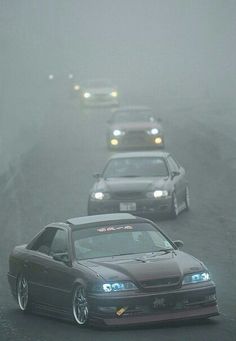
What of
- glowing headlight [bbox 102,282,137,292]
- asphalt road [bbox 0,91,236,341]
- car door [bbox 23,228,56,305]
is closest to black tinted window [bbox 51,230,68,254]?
car door [bbox 23,228,56,305]

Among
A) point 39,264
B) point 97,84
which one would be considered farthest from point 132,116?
point 39,264

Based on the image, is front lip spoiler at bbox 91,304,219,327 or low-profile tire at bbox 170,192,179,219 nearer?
front lip spoiler at bbox 91,304,219,327

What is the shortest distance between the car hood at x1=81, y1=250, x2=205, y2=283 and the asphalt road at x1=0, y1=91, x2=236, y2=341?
58 cm

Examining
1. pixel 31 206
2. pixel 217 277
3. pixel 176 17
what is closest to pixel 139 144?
pixel 31 206

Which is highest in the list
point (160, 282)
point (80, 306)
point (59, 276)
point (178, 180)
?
point (160, 282)

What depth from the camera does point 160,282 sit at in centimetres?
1151

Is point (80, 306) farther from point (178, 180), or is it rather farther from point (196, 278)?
point (178, 180)

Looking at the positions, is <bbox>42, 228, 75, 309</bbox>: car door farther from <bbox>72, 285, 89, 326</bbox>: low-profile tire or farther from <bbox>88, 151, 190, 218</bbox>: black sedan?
<bbox>88, 151, 190, 218</bbox>: black sedan

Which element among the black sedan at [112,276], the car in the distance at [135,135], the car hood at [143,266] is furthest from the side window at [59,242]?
the car in the distance at [135,135]

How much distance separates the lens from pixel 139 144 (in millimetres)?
37500

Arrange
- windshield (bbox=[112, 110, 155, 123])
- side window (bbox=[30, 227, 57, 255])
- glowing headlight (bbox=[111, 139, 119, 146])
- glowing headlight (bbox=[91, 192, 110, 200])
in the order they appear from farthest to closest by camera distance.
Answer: windshield (bbox=[112, 110, 155, 123]), glowing headlight (bbox=[111, 139, 119, 146]), glowing headlight (bbox=[91, 192, 110, 200]), side window (bbox=[30, 227, 57, 255])

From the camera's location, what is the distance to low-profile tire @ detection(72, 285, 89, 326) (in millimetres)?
11695

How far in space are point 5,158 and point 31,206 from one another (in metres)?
12.3

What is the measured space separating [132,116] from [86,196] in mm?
12875
